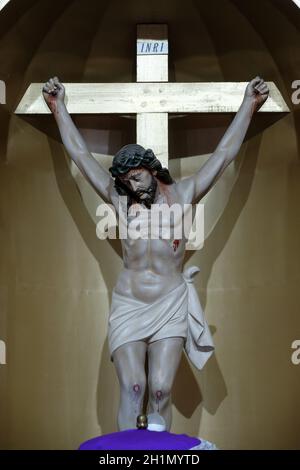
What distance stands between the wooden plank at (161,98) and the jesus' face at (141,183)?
0.39 metres

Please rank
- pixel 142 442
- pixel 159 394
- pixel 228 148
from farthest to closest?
pixel 228 148, pixel 159 394, pixel 142 442

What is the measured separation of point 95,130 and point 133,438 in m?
2.44

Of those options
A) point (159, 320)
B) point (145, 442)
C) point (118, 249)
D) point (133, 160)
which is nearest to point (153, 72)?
point (133, 160)

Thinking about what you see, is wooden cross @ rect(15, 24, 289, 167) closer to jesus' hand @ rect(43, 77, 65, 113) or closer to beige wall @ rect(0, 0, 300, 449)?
jesus' hand @ rect(43, 77, 65, 113)

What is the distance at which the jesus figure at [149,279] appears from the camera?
3.83 m

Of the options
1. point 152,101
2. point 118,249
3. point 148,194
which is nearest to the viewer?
point 148,194

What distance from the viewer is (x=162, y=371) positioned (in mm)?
3809

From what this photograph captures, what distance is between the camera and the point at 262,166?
4551mm

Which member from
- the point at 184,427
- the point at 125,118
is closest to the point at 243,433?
the point at 184,427

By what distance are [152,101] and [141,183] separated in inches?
18.3

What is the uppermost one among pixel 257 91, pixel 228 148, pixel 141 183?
pixel 257 91

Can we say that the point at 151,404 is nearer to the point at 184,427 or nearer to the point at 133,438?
the point at 184,427

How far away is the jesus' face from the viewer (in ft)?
12.7

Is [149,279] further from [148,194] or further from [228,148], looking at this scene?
[228,148]
